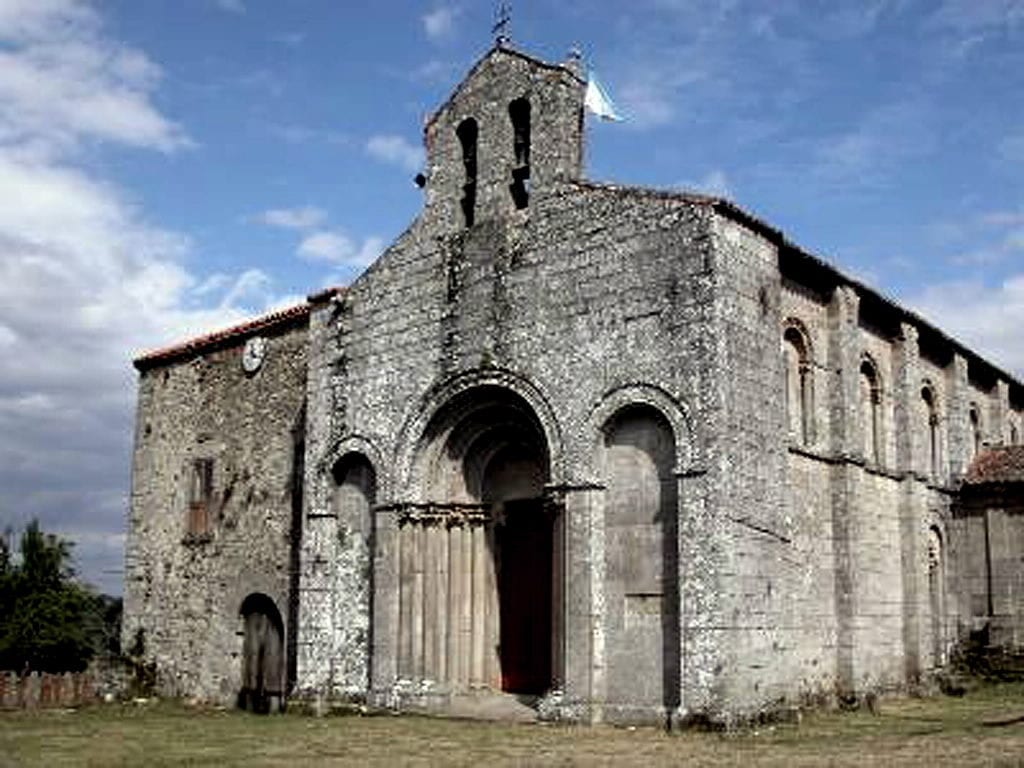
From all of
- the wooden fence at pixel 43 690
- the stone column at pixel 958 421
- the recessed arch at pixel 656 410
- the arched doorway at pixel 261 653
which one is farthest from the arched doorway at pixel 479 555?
the stone column at pixel 958 421

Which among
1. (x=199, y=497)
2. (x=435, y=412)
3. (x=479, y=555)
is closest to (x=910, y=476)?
(x=479, y=555)

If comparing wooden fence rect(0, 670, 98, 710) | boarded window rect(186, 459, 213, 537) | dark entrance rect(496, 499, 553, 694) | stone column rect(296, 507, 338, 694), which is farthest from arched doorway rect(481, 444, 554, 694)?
wooden fence rect(0, 670, 98, 710)

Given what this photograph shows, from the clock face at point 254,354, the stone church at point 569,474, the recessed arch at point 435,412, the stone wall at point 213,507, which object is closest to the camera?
the stone church at point 569,474

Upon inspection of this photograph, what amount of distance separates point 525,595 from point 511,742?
471cm

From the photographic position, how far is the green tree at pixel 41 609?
2264 cm

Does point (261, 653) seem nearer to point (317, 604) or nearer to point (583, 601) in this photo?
point (317, 604)

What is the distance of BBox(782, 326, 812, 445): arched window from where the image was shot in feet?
57.2

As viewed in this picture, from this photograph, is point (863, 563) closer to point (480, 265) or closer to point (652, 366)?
point (652, 366)

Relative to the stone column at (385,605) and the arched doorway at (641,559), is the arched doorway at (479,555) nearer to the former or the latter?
the stone column at (385,605)

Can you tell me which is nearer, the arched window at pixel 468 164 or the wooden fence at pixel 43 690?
the arched window at pixel 468 164

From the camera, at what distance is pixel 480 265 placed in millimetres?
17859

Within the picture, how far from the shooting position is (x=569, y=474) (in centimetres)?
1598

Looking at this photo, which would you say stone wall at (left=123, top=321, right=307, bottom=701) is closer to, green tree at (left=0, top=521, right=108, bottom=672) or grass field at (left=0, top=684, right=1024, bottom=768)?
green tree at (left=0, top=521, right=108, bottom=672)

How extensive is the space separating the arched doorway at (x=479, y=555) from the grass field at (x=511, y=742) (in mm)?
1815
